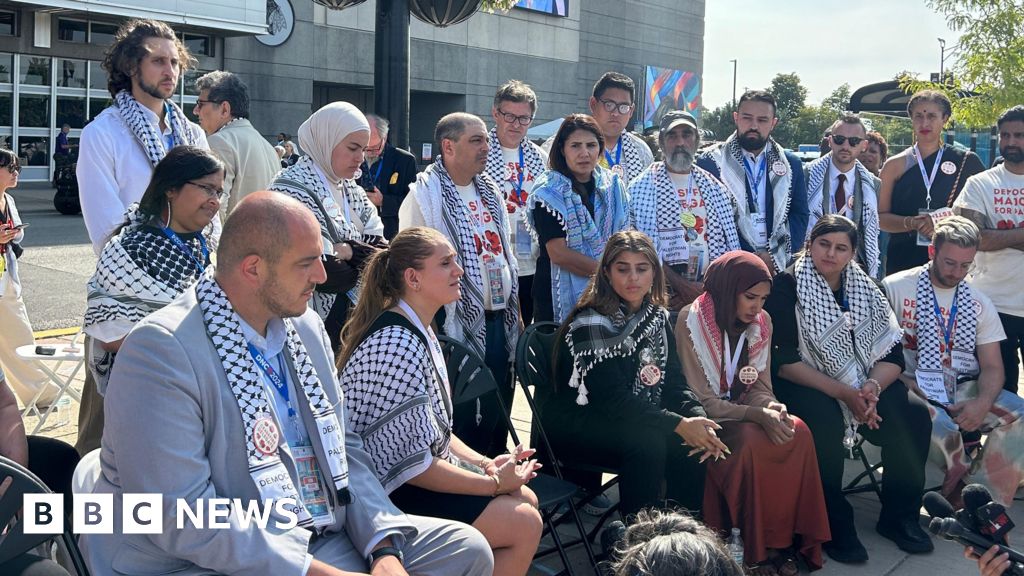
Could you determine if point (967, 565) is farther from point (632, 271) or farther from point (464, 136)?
point (464, 136)

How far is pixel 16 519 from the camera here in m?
2.29

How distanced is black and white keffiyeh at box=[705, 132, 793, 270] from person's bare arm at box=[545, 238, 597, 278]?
1.16m

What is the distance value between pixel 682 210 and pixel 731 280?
1.04 meters

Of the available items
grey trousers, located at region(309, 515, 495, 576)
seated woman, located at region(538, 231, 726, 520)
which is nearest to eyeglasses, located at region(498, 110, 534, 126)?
seated woman, located at region(538, 231, 726, 520)

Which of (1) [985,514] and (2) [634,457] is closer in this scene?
(1) [985,514]

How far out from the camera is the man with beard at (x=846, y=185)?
6293 millimetres

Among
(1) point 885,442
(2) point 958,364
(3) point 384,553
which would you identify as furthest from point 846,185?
(3) point 384,553

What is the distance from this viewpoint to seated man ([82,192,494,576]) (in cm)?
227

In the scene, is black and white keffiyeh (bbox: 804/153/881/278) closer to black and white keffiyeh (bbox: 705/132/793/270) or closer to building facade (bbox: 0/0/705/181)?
black and white keffiyeh (bbox: 705/132/793/270)

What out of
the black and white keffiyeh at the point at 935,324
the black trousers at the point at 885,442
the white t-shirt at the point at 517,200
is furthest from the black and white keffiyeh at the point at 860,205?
the white t-shirt at the point at 517,200

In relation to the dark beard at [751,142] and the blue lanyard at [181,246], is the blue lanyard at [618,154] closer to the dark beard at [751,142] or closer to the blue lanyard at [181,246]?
the dark beard at [751,142]

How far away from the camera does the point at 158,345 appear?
2309 millimetres

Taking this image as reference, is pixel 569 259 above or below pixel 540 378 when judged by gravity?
above

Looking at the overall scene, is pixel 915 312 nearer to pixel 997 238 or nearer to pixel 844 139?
pixel 997 238
